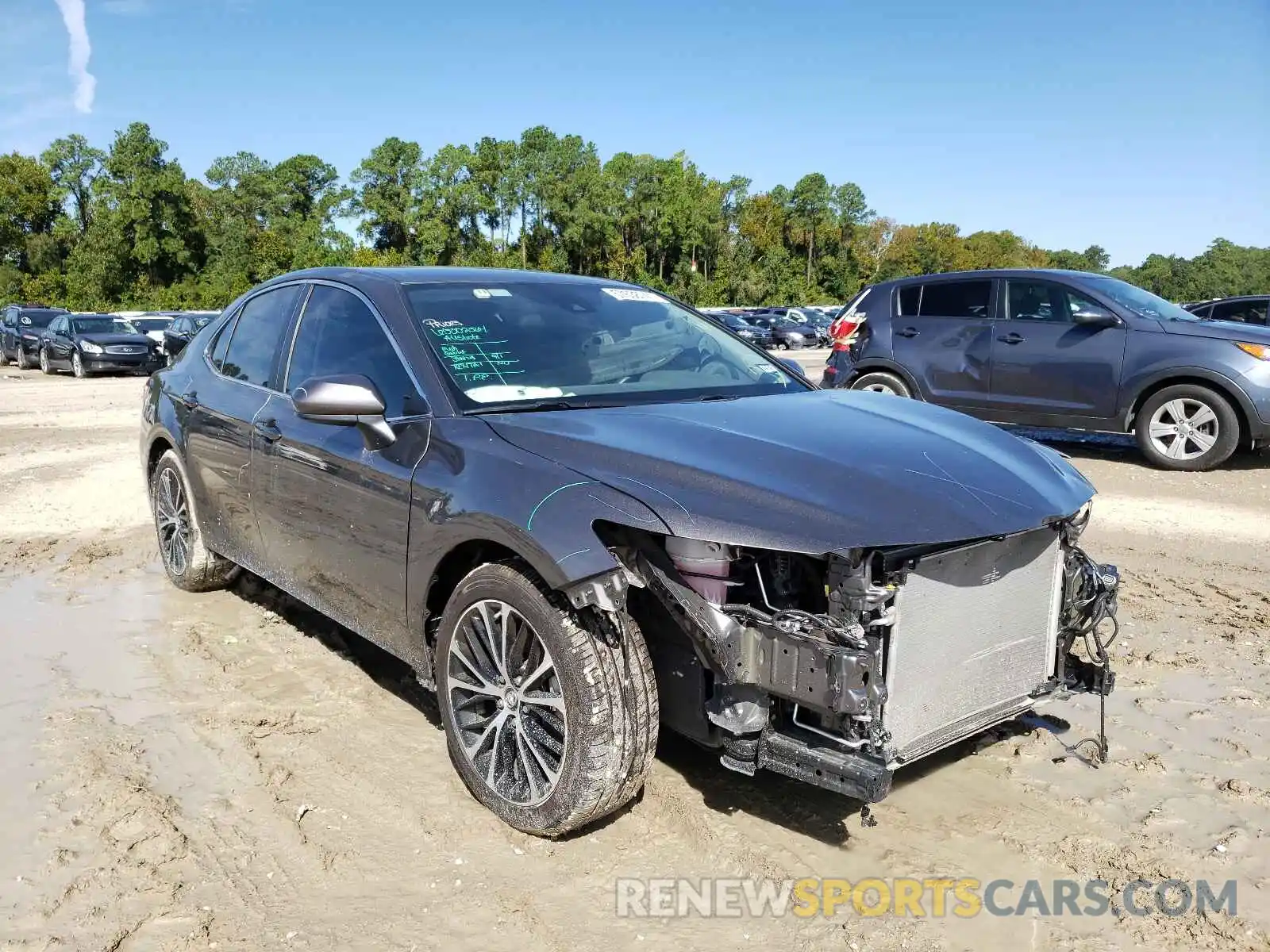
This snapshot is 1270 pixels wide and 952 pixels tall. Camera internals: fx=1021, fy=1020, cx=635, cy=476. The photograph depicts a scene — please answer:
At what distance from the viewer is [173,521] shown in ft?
18.4

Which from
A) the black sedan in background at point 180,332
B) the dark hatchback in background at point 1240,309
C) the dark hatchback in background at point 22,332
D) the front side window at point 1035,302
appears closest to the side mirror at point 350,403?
the black sedan in background at point 180,332

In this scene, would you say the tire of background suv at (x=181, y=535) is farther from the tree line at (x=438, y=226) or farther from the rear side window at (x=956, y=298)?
the tree line at (x=438, y=226)

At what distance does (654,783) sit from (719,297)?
77.5 m

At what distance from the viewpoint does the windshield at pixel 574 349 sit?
3609mm

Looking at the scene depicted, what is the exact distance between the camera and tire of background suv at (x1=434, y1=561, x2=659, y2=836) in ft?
9.34

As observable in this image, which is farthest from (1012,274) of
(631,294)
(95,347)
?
(95,347)

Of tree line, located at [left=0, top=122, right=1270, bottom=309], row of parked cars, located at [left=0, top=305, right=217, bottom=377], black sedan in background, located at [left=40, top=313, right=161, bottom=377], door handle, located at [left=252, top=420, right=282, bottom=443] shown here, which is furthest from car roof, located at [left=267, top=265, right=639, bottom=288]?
tree line, located at [left=0, top=122, right=1270, bottom=309]

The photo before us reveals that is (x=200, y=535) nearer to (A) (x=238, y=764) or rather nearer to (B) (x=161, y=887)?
(A) (x=238, y=764)

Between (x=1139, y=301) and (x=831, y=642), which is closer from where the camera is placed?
(x=831, y=642)

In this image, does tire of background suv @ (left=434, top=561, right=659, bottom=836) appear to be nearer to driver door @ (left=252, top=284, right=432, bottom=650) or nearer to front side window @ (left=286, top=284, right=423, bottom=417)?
driver door @ (left=252, top=284, right=432, bottom=650)

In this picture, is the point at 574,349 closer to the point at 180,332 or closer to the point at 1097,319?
the point at 1097,319

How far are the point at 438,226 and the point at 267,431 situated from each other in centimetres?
7321

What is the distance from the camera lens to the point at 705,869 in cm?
296

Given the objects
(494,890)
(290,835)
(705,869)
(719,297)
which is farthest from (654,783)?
(719,297)
